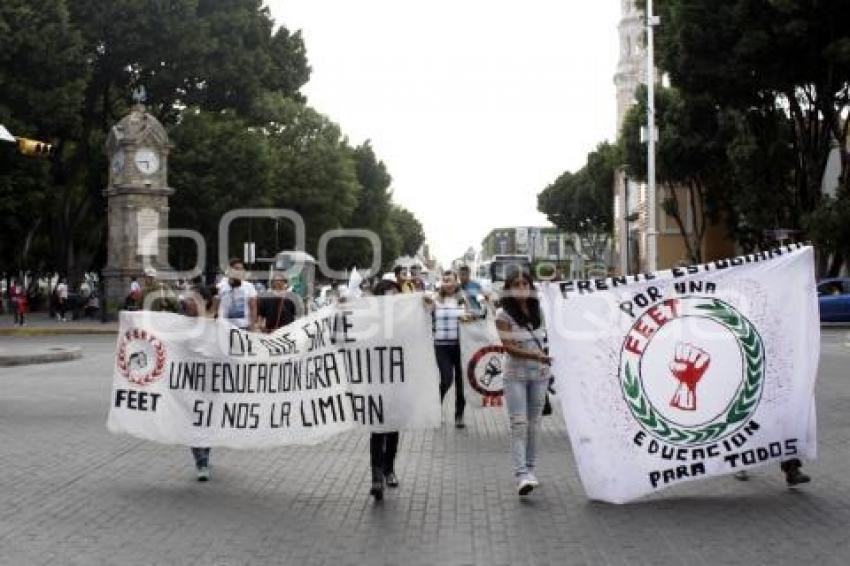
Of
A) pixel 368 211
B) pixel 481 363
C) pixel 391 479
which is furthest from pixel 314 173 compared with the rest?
pixel 391 479

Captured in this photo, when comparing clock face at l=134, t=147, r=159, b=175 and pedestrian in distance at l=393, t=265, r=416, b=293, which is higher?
clock face at l=134, t=147, r=159, b=175

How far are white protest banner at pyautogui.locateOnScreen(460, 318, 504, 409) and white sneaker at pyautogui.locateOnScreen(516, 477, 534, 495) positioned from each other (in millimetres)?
4779

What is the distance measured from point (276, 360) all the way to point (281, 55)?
50.0m

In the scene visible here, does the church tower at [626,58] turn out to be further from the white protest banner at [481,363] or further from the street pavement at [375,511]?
the street pavement at [375,511]

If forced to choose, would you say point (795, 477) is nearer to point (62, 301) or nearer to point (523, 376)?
point (523, 376)

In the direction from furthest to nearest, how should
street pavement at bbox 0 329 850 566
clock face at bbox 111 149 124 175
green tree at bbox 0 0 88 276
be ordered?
clock face at bbox 111 149 124 175
green tree at bbox 0 0 88 276
street pavement at bbox 0 329 850 566

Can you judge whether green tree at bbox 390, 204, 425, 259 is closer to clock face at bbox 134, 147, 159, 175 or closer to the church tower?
the church tower

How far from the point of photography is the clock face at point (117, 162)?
1639 inches

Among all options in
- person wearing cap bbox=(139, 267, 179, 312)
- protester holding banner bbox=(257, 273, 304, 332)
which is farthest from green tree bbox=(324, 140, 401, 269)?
protester holding banner bbox=(257, 273, 304, 332)

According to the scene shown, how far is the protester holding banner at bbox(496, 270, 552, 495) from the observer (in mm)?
9055

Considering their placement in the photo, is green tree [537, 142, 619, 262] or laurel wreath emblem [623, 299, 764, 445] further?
green tree [537, 142, 619, 262]

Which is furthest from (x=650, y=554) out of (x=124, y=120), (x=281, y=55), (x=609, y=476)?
(x=281, y=55)

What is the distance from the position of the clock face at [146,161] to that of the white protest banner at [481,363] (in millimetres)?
30227

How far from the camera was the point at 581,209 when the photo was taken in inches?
4262
